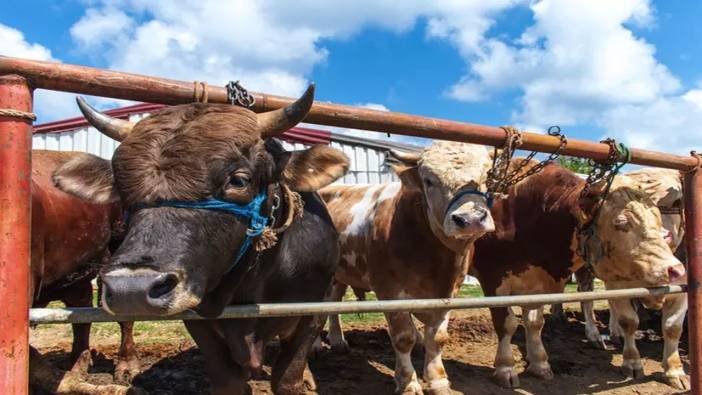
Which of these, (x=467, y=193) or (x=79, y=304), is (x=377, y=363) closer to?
(x=467, y=193)

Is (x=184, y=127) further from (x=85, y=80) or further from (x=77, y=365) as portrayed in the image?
(x=77, y=365)

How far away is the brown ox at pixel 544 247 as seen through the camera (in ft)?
16.2

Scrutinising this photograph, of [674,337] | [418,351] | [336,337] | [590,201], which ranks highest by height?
[590,201]

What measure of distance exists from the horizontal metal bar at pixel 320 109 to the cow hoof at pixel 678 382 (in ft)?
8.57

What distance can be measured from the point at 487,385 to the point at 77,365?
11.6 ft

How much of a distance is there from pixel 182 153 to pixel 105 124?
0.63 metres

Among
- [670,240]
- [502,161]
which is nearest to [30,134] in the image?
[502,161]

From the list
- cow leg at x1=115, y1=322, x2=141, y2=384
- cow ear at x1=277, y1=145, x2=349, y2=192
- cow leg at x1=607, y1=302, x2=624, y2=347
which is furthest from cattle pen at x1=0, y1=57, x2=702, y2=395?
cow leg at x1=607, y1=302, x2=624, y2=347

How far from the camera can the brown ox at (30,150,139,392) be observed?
3.96 metres

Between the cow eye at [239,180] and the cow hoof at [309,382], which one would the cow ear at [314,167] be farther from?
the cow hoof at [309,382]

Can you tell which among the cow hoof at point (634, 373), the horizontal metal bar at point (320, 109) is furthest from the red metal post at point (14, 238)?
the cow hoof at point (634, 373)

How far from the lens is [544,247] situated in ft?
18.0

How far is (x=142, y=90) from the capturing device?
2.21 m

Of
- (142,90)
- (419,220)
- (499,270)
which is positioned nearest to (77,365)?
(419,220)
